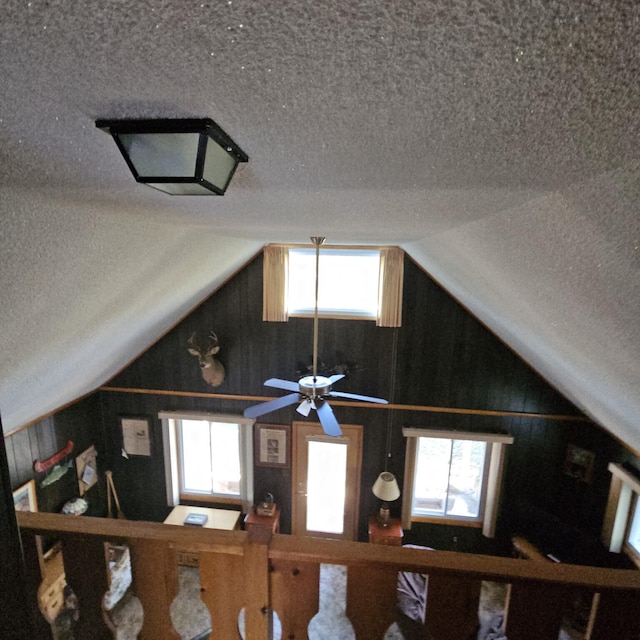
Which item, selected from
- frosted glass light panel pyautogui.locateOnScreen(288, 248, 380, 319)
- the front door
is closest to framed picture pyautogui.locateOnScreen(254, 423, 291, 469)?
the front door

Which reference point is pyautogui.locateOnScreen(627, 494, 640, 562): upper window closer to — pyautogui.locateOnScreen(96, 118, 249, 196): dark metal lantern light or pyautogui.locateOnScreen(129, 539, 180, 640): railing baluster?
pyautogui.locateOnScreen(129, 539, 180, 640): railing baluster

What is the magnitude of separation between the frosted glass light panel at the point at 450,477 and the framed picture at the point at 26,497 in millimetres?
4406

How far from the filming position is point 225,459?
18.0 ft

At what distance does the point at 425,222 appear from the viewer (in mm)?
1833

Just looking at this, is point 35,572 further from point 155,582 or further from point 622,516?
point 622,516

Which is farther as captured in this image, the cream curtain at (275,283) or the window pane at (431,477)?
the window pane at (431,477)

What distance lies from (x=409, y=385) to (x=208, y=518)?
3079 mm

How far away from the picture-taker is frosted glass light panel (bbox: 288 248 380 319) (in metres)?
4.74

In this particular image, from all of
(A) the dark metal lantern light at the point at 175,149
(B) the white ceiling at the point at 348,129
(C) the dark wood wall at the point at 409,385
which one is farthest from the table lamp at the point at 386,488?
(A) the dark metal lantern light at the point at 175,149

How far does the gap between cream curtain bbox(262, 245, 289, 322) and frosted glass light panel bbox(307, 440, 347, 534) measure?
1.81 metres

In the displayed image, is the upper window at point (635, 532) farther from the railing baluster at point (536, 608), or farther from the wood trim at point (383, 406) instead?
the railing baluster at point (536, 608)

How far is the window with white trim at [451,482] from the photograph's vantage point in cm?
495

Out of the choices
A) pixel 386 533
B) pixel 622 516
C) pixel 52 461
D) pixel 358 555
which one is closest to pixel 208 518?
pixel 52 461

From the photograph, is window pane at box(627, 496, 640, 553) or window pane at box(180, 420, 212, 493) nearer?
window pane at box(627, 496, 640, 553)
